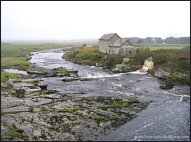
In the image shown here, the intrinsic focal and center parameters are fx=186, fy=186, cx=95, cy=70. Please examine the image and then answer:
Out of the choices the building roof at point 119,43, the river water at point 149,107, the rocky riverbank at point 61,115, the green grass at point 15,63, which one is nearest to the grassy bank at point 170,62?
the river water at point 149,107

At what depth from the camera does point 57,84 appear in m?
36.5

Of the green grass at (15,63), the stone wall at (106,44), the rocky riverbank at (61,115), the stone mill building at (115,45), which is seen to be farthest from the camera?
the stone wall at (106,44)

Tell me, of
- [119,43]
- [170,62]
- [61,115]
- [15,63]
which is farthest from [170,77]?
[15,63]

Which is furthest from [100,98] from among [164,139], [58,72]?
[58,72]

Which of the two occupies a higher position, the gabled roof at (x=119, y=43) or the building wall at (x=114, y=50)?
the gabled roof at (x=119, y=43)

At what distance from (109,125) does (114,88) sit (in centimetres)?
1433

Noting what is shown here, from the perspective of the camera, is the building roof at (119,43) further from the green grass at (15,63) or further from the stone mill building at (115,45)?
the green grass at (15,63)

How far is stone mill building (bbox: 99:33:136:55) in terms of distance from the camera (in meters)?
64.9

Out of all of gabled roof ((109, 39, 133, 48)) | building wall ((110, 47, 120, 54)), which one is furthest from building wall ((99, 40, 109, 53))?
gabled roof ((109, 39, 133, 48))

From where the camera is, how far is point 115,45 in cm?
7031

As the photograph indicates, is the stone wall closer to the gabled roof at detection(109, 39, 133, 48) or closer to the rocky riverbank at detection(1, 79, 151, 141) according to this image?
the gabled roof at detection(109, 39, 133, 48)

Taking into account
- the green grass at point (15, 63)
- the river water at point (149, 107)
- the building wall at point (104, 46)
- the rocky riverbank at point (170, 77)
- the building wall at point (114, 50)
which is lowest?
the river water at point (149, 107)

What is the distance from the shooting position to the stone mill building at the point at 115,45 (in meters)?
64.9

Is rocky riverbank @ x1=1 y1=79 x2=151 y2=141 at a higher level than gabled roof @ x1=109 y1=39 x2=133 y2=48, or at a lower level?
lower
